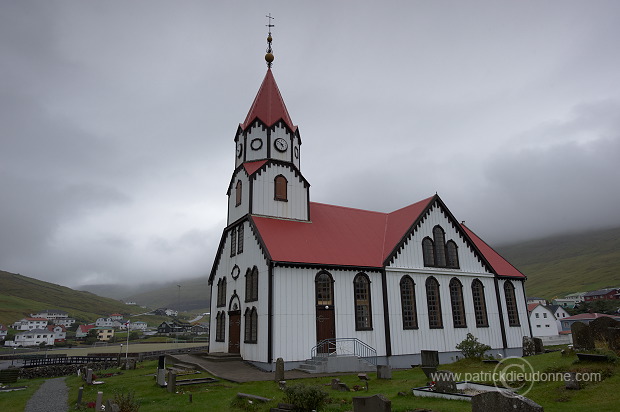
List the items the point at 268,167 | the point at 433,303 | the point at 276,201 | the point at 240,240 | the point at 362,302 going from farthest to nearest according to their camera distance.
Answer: the point at 268,167
the point at 276,201
the point at 240,240
the point at 433,303
the point at 362,302

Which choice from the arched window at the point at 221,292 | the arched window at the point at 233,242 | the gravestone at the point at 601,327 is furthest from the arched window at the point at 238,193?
the gravestone at the point at 601,327

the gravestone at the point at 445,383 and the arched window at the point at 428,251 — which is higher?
the arched window at the point at 428,251

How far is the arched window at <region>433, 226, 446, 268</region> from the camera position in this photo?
2980 centimetres

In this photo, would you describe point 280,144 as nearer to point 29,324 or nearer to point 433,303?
point 433,303

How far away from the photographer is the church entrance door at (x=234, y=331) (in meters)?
26.9

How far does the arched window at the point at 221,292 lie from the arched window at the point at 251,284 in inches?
177

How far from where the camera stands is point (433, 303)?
28500mm

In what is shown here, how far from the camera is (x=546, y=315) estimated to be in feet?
252

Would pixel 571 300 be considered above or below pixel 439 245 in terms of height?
below

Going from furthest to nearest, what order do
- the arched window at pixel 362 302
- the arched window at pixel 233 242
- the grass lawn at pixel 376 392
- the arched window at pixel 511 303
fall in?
1. the arched window at pixel 511 303
2. the arched window at pixel 233 242
3. the arched window at pixel 362 302
4. the grass lawn at pixel 376 392

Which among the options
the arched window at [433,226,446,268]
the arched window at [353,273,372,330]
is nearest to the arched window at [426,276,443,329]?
the arched window at [433,226,446,268]

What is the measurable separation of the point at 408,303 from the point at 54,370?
111ft

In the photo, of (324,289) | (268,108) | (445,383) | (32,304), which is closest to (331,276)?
(324,289)

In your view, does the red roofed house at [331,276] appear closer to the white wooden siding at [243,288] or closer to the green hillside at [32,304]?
the white wooden siding at [243,288]
